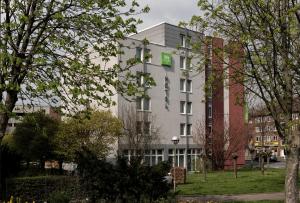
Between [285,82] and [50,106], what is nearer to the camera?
[50,106]

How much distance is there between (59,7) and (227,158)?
50631mm

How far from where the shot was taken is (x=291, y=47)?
1363cm

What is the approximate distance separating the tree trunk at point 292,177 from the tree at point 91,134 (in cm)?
2833

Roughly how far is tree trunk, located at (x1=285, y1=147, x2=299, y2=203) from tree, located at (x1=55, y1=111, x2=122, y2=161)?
28.3 metres

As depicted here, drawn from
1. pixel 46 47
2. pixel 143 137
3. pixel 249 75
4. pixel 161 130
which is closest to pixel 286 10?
pixel 249 75

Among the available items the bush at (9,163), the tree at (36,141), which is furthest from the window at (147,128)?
the bush at (9,163)

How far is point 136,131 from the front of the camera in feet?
163

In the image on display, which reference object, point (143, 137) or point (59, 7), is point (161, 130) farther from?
point (59, 7)

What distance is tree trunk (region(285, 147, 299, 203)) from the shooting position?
13109mm

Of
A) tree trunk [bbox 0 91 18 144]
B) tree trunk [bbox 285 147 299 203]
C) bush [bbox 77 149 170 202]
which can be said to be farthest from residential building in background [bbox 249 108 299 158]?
tree trunk [bbox 0 91 18 144]

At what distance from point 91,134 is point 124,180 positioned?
31905mm

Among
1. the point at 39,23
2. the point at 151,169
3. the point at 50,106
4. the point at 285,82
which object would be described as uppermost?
the point at 39,23

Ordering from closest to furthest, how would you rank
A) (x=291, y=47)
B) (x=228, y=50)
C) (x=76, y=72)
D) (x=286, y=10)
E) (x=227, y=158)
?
1. (x=76, y=72)
2. (x=286, y=10)
3. (x=291, y=47)
4. (x=228, y=50)
5. (x=227, y=158)

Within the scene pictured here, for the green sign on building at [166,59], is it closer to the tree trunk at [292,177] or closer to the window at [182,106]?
the window at [182,106]
